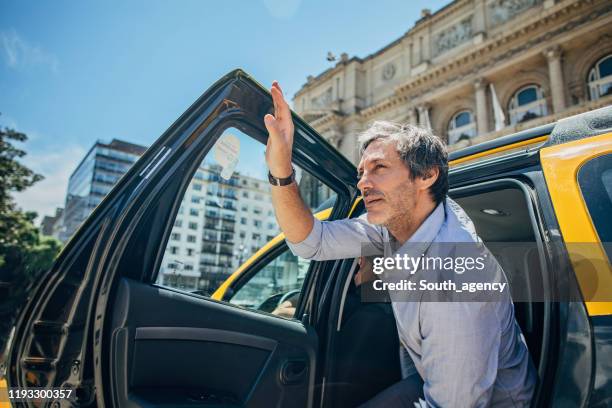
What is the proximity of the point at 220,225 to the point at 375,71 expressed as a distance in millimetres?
31656

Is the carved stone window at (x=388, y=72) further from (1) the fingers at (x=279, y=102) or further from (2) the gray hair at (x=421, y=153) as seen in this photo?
(1) the fingers at (x=279, y=102)

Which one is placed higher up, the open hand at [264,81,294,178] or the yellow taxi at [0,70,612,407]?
the open hand at [264,81,294,178]

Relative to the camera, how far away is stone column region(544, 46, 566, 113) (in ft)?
59.4

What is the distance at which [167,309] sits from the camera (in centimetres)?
123

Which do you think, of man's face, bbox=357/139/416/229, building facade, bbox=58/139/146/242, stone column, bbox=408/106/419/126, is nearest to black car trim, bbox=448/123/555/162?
man's face, bbox=357/139/416/229

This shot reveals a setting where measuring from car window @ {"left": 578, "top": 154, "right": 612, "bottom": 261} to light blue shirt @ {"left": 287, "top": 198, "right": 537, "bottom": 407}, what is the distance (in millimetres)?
322

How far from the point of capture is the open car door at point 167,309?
42.1 inches

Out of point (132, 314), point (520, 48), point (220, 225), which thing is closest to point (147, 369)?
point (132, 314)

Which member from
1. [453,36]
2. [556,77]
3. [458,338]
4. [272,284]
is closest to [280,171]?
[458,338]

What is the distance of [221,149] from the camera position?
4.74 feet

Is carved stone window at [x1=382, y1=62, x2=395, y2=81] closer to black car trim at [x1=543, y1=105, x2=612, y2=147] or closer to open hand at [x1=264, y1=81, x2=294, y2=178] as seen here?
black car trim at [x1=543, y1=105, x2=612, y2=147]

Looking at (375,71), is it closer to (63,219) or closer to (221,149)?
(221,149)

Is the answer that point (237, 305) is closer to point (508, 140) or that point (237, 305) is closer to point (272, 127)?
point (272, 127)

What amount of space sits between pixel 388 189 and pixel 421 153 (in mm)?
195
